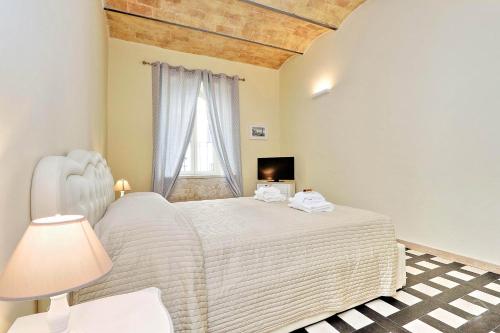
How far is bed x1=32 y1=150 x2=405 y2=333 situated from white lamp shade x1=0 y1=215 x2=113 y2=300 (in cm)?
41

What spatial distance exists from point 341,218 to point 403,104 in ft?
6.57

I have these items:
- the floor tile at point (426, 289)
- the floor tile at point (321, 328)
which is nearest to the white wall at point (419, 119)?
the floor tile at point (426, 289)

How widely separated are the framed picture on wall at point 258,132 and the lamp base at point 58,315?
440 cm

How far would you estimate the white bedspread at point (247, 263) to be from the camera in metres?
→ 1.06

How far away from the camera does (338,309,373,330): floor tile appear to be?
1499 millimetres

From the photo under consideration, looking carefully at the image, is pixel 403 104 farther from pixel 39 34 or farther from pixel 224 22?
pixel 39 34

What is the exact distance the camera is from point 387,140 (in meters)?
3.10

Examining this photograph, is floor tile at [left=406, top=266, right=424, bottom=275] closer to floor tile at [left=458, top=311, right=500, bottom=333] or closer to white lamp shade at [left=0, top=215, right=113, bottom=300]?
floor tile at [left=458, top=311, right=500, bottom=333]

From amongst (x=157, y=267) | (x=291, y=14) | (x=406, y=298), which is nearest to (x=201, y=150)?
(x=291, y=14)

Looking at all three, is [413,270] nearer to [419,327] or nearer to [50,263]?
[419,327]

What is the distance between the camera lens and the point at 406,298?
177cm

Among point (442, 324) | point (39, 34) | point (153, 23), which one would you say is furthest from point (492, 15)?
point (153, 23)

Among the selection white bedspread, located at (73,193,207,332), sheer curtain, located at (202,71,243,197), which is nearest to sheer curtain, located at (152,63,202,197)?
sheer curtain, located at (202,71,243,197)

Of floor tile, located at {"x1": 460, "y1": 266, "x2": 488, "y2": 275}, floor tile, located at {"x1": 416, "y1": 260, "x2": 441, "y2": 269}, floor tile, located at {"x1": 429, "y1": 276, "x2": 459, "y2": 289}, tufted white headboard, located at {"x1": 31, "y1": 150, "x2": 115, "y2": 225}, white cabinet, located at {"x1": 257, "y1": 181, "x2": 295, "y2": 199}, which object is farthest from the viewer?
white cabinet, located at {"x1": 257, "y1": 181, "x2": 295, "y2": 199}
